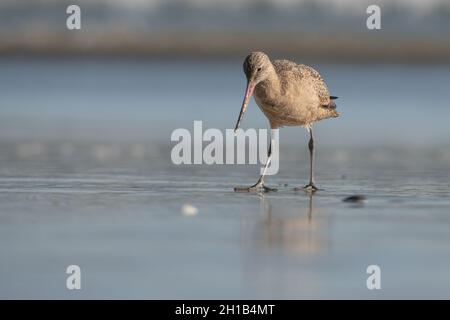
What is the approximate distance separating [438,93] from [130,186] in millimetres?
11792

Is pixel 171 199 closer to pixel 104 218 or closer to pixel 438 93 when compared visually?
pixel 104 218

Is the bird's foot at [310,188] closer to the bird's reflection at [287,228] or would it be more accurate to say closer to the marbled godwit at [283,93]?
the marbled godwit at [283,93]

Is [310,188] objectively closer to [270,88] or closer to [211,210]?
[270,88]

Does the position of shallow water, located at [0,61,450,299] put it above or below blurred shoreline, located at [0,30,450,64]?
below

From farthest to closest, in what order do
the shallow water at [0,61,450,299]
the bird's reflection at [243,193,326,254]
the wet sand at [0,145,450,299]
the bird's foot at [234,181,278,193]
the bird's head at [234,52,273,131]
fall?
1. the bird's head at [234,52,273,131]
2. the bird's foot at [234,181,278,193]
3. the bird's reflection at [243,193,326,254]
4. the shallow water at [0,61,450,299]
5. the wet sand at [0,145,450,299]

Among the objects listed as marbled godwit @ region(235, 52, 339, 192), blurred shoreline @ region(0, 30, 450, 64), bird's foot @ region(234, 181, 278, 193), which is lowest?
bird's foot @ region(234, 181, 278, 193)

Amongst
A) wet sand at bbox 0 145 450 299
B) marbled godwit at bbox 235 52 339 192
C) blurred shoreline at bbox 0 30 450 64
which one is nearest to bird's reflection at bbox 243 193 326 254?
wet sand at bbox 0 145 450 299

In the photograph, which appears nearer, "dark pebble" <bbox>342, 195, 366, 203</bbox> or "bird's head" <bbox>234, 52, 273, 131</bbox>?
"dark pebble" <bbox>342, 195, 366, 203</bbox>

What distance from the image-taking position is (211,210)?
29.9ft

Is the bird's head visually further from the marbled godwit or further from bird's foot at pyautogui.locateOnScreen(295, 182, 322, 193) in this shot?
bird's foot at pyautogui.locateOnScreen(295, 182, 322, 193)

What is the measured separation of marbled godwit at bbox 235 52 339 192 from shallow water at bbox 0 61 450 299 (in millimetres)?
567

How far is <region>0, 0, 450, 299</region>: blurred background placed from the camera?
6871mm

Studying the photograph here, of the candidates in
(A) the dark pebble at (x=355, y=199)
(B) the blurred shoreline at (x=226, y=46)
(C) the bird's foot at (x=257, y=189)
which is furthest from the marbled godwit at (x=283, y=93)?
(B) the blurred shoreline at (x=226, y=46)

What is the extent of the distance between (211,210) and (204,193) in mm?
938
